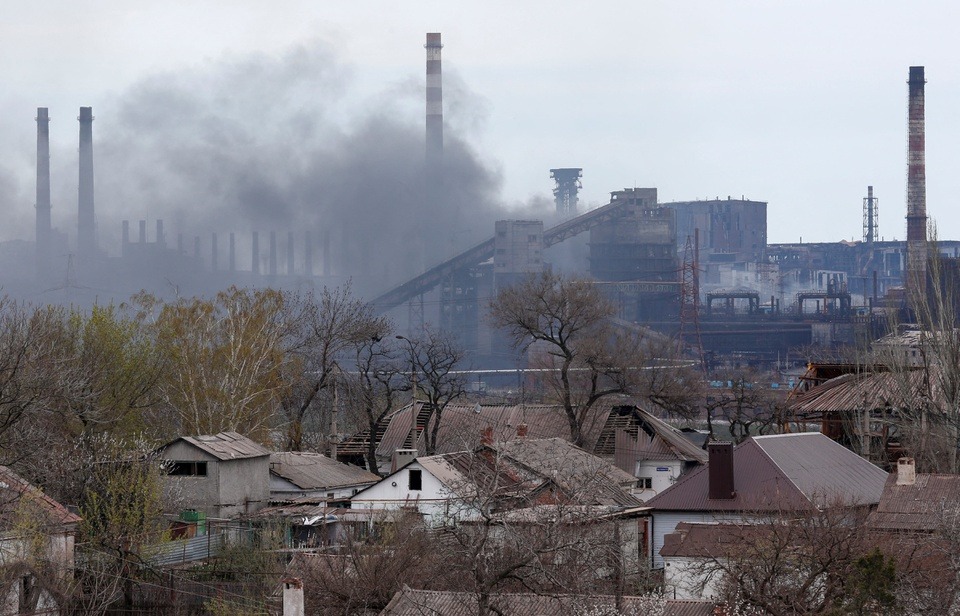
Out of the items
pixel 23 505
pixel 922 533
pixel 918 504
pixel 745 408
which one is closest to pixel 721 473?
pixel 918 504

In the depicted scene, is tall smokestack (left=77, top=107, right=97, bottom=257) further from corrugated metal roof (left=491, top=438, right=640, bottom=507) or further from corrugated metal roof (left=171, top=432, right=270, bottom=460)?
corrugated metal roof (left=491, top=438, right=640, bottom=507)

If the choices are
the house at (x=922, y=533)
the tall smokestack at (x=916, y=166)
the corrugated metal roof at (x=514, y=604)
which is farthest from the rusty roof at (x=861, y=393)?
the tall smokestack at (x=916, y=166)

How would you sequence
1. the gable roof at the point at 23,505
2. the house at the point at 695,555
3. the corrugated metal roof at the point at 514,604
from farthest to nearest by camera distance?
the gable roof at the point at 23,505 → the house at the point at 695,555 → the corrugated metal roof at the point at 514,604

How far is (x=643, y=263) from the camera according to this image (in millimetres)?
131250

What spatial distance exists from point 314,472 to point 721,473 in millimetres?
11672

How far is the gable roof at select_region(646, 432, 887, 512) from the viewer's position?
23.5 meters

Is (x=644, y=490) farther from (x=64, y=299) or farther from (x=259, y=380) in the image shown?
(x=64, y=299)

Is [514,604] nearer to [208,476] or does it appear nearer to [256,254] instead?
[208,476]

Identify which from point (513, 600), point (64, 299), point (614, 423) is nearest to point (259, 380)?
point (614, 423)

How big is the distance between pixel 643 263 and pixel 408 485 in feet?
350

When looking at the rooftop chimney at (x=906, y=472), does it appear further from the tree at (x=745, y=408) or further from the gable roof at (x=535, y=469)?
the tree at (x=745, y=408)

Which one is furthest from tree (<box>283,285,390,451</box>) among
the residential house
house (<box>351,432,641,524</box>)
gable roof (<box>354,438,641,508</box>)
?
house (<box>351,432,641,524</box>)

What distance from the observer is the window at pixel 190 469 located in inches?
1122

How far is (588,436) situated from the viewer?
39.8 m
